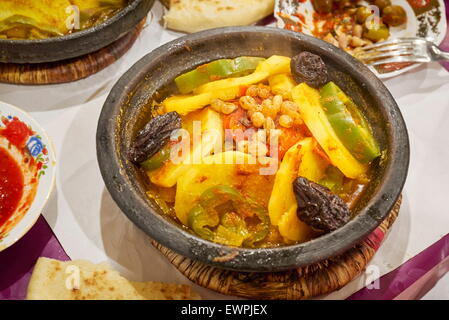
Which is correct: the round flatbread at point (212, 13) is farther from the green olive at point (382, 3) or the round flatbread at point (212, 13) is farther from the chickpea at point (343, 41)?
the green olive at point (382, 3)

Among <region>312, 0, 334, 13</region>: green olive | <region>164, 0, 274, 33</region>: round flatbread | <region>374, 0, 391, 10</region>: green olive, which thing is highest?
<region>164, 0, 274, 33</region>: round flatbread

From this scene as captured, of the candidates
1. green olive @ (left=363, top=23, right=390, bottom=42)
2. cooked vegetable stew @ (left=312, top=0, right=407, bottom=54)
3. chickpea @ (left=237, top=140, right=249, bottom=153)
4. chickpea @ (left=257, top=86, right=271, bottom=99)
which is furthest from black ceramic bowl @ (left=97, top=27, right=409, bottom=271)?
green olive @ (left=363, top=23, right=390, bottom=42)

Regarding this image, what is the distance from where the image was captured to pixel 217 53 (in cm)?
261

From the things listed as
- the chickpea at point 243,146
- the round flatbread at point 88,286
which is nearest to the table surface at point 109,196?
the round flatbread at point 88,286

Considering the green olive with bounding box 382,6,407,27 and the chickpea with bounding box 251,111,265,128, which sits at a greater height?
the green olive with bounding box 382,6,407,27

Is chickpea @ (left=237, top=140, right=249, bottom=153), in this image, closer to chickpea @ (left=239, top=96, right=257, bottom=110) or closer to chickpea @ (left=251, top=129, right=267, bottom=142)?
chickpea @ (left=251, top=129, right=267, bottom=142)

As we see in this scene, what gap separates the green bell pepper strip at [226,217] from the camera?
2039 millimetres

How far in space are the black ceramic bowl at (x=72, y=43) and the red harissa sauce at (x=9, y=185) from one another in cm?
65

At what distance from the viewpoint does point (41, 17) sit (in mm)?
2883

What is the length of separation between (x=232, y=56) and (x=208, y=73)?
0.84 feet

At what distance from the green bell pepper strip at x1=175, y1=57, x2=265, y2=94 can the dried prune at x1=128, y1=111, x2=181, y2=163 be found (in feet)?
0.91

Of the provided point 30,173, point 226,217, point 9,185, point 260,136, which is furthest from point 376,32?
point 9,185

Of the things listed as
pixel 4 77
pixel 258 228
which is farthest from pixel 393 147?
pixel 4 77

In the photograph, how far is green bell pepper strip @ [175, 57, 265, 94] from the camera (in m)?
2.44
